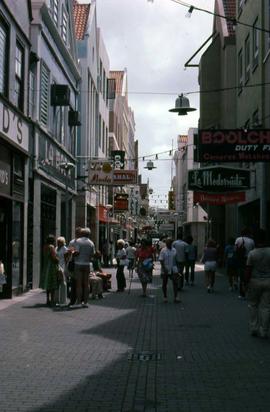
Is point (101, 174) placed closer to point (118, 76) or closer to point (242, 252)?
point (242, 252)

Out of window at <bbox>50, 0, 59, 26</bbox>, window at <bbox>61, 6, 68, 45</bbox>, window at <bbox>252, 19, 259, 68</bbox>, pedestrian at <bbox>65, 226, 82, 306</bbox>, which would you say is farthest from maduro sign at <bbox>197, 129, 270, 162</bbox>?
window at <bbox>61, 6, 68, 45</bbox>

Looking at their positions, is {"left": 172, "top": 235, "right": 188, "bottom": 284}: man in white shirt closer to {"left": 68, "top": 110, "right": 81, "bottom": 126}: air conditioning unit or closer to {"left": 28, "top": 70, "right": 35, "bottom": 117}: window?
{"left": 28, "top": 70, "right": 35, "bottom": 117}: window

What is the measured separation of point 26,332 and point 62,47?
16.1m

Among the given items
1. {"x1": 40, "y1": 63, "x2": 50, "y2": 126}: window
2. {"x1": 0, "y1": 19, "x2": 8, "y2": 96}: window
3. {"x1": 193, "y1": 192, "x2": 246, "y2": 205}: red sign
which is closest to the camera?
{"x1": 0, "y1": 19, "x2": 8, "y2": 96}: window

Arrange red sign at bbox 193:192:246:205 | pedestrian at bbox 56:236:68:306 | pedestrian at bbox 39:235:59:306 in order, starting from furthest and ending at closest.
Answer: red sign at bbox 193:192:246:205 < pedestrian at bbox 56:236:68:306 < pedestrian at bbox 39:235:59:306

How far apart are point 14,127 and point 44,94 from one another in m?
5.46

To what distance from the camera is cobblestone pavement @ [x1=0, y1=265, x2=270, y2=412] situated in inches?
272

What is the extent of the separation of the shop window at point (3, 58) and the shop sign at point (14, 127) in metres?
0.50

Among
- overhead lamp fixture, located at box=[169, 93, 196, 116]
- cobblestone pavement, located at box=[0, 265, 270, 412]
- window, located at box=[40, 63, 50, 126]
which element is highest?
window, located at box=[40, 63, 50, 126]

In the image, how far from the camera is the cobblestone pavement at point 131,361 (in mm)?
6911

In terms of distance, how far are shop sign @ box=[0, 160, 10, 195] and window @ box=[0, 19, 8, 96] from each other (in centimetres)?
174

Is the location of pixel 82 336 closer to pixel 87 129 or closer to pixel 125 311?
pixel 125 311

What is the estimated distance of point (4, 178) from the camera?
17.0m

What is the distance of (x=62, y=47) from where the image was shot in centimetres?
2575
